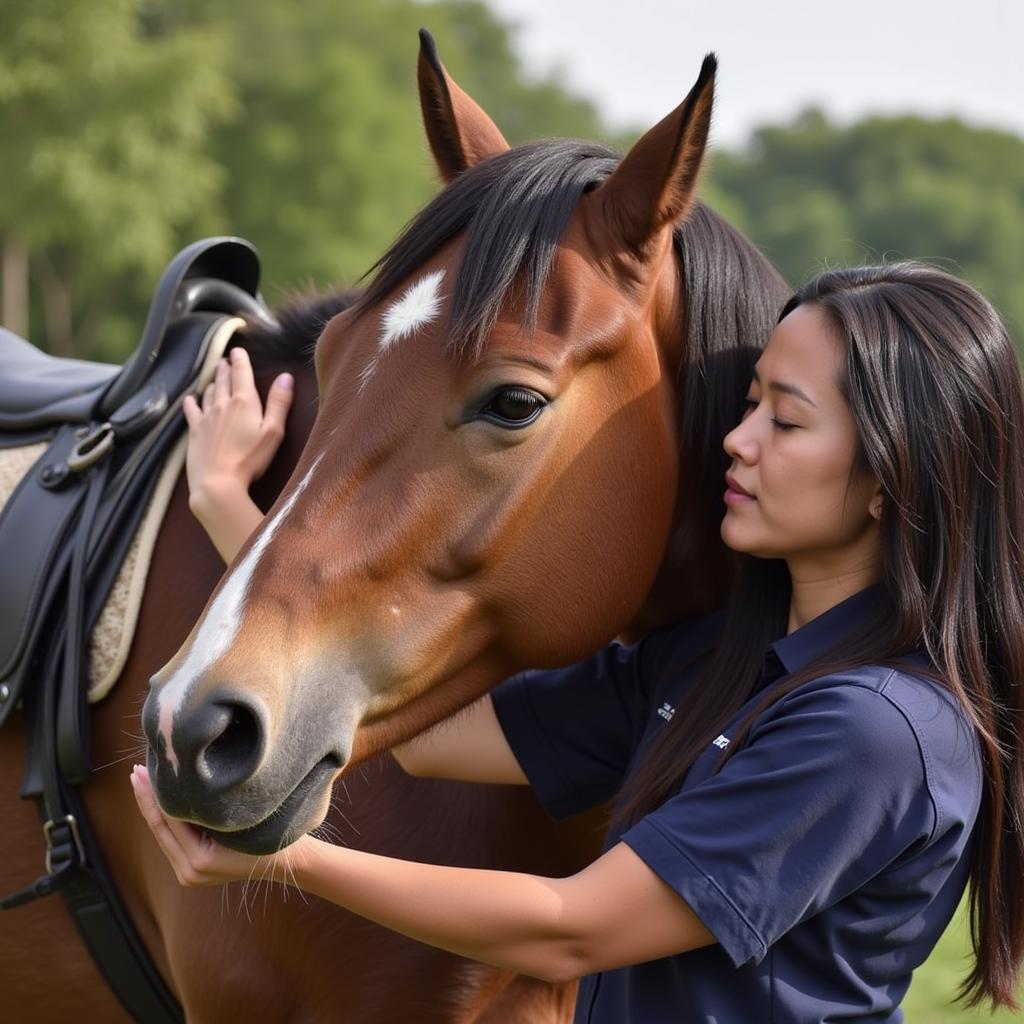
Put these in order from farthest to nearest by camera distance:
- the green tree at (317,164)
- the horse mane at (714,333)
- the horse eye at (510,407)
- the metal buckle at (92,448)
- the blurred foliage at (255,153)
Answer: the green tree at (317,164), the blurred foliage at (255,153), the metal buckle at (92,448), the horse mane at (714,333), the horse eye at (510,407)

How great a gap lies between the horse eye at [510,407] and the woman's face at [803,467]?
350mm

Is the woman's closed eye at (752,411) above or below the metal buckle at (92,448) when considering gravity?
below

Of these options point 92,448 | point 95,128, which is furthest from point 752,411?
point 95,128

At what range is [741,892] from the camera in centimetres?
172

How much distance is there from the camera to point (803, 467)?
6.32 ft

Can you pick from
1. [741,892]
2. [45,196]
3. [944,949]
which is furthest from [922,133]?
[741,892]

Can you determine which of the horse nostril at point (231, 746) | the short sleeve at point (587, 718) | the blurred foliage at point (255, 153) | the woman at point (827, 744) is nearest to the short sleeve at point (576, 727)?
the short sleeve at point (587, 718)

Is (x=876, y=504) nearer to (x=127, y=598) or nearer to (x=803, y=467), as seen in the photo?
(x=803, y=467)

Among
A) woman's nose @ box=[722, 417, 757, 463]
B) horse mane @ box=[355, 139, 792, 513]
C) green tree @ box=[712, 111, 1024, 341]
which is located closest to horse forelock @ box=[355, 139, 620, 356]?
horse mane @ box=[355, 139, 792, 513]

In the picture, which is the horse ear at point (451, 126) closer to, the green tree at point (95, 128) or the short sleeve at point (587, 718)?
the short sleeve at point (587, 718)

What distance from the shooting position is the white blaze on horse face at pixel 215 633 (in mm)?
1622

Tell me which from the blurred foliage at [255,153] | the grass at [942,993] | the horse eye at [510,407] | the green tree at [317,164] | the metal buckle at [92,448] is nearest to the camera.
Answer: the horse eye at [510,407]

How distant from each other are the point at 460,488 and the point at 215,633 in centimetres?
41

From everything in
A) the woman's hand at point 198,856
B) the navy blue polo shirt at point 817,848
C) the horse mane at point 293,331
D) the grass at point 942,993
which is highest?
the horse mane at point 293,331
